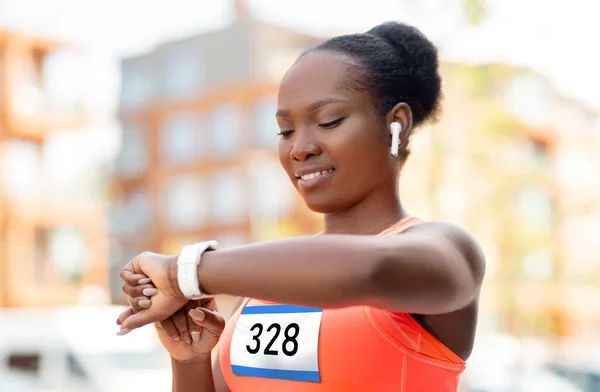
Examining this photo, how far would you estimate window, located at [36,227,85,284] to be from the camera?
920 inches

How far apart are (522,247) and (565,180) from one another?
61.5 feet

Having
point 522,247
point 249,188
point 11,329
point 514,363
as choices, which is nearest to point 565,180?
point 249,188

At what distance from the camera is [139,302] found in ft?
4.75

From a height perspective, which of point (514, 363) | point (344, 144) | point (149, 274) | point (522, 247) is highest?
point (344, 144)

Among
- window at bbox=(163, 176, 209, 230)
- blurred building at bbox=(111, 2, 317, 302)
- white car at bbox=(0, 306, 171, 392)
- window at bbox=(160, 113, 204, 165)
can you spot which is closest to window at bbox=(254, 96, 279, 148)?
blurred building at bbox=(111, 2, 317, 302)

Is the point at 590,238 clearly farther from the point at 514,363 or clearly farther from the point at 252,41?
the point at 514,363

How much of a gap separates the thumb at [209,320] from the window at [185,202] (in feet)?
100

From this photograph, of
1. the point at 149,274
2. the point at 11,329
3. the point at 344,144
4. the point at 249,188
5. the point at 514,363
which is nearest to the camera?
the point at 149,274

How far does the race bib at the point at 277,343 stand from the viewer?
1.54 m

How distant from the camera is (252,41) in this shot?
3216cm

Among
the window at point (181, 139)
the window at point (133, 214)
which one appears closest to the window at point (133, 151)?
the window at point (133, 214)

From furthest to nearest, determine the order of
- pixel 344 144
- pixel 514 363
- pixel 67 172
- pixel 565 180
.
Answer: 1. pixel 565 180
2. pixel 67 172
3. pixel 514 363
4. pixel 344 144

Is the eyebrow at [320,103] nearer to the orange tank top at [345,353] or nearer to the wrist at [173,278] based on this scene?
the orange tank top at [345,353]

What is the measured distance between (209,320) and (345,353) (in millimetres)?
261
